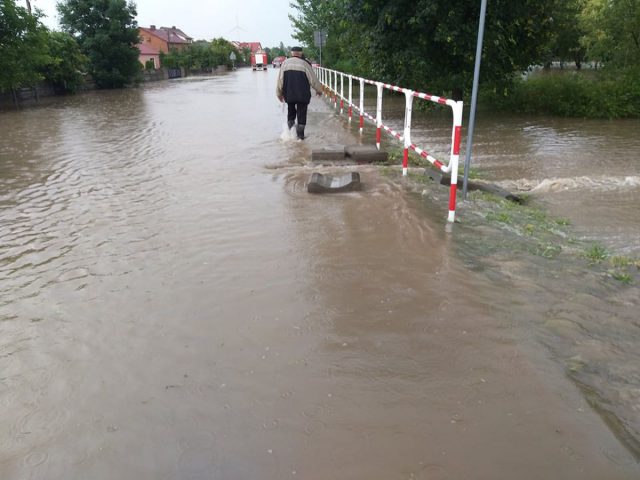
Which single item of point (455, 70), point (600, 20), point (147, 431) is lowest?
point (147, 431)

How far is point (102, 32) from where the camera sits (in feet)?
123

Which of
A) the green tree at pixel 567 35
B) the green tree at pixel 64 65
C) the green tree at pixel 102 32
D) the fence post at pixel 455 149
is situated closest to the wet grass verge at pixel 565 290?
the fence post at pixel 455 149

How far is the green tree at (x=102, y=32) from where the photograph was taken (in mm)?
37062

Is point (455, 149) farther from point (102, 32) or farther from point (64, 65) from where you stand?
point (102, 32)

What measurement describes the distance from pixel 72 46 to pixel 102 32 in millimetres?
5960

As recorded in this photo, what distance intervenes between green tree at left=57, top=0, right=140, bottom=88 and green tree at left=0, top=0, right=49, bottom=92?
1471 centimetres

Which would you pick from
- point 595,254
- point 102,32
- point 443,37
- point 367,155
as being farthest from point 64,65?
point 595,254

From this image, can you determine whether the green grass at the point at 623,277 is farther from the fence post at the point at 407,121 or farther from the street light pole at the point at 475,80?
the fence post at the point at 407,121

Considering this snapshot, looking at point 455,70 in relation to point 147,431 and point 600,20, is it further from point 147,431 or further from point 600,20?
point 147,431

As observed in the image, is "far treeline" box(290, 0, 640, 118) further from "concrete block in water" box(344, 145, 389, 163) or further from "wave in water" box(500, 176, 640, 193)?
"wave in water" box(500, 176, 640, 193)

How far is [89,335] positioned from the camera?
3.36 m

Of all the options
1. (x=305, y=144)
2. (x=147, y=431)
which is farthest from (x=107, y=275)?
(x=305, y=144)

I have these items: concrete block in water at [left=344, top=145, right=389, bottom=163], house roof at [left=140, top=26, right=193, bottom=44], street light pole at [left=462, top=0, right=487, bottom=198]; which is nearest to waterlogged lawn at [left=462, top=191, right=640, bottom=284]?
street light pole at [left=462, top=0, right=487, bottom=198]

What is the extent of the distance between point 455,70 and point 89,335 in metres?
13.7
